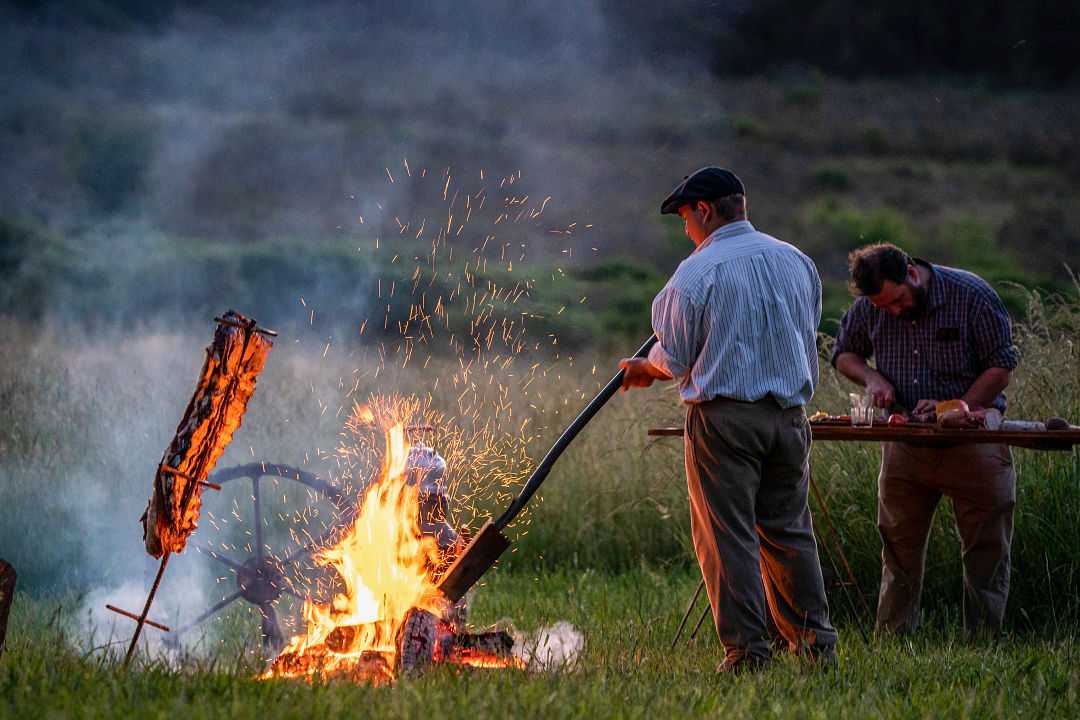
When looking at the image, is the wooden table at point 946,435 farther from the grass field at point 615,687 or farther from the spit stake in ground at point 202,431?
the spit stake in ground at point 202,431

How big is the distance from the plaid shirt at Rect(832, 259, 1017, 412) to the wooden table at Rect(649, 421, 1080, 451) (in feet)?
2.20

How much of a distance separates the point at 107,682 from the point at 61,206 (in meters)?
12.5

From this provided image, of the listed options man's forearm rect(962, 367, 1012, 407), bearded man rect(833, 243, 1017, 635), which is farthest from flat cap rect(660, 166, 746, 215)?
man's forearm rect(962, 367, 1012, 407)

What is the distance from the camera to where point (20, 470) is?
9.62 metres

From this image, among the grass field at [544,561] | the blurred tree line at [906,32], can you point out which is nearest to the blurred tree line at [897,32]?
the blurred tree line at [906,32]

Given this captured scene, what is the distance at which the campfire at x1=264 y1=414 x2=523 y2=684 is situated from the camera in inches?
206

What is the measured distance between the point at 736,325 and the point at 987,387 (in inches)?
66.6

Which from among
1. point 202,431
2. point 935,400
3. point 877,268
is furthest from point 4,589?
point 935,400

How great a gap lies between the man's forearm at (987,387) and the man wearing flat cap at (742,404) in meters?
1.25

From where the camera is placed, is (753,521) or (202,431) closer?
(202,431)

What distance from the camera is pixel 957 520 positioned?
20.8 feet

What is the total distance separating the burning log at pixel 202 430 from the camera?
4688 millimetres

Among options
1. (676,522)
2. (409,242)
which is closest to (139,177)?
(409,242)

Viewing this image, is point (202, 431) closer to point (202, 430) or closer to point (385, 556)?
point (202, 430)
